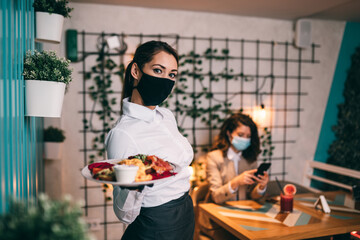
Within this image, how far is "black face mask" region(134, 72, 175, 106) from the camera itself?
55.1 inches

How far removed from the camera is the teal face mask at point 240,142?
2.56 metres

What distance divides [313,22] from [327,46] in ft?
1.15

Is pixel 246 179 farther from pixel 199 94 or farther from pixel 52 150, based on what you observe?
pixel 52 150

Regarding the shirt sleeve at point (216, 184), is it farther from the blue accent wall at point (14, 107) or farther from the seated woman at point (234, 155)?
the blue accent wall at point (14, 107)

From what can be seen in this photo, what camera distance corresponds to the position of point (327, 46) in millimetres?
3557

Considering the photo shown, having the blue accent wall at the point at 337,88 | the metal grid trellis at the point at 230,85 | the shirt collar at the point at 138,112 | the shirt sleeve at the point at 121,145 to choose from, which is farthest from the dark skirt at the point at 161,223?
the blue accent wall at the point at 337,88

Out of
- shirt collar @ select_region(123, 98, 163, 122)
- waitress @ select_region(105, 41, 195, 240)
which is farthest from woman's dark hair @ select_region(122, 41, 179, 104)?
shirt collar @ select_region(123, 98, 163, 122)

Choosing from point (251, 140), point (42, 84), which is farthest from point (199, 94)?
point (42, 84)

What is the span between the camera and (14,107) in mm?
1032

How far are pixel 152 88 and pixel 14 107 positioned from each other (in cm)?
60

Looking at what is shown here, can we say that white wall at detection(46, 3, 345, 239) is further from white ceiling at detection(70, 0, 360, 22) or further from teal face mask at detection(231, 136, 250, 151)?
teal face mask at detection(231, 136, 250, 151)

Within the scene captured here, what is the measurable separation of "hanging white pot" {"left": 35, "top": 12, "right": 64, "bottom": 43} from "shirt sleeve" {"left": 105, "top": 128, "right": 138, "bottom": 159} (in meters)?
0.57

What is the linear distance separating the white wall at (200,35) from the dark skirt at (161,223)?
5.32 feet

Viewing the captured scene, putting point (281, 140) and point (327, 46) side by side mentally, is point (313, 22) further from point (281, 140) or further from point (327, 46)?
point (281, 140)
